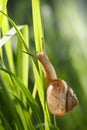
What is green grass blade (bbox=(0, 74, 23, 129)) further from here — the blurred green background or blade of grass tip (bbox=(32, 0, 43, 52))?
the blurred green background

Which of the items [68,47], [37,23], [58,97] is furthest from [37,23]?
[68,47]

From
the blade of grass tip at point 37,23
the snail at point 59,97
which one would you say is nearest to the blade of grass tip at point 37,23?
the blade of grass tip at point 37,23

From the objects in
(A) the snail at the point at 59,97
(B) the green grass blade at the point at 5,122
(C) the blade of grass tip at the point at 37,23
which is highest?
(C) the blade of grass tip at the point at 37,23

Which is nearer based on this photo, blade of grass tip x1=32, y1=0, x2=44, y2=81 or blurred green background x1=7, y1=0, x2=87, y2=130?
blade of grass tip x1=32, y1=0, x2=44, y2=81

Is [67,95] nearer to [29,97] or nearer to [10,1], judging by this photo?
[29,97]

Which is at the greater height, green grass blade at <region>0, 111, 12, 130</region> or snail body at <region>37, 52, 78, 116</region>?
snail body at <region>37, 52, 78, 116</region>

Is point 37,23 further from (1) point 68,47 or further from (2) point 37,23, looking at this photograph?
(1) point 68,47

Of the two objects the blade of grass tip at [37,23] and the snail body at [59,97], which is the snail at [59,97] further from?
Answer: the blade of grass tip at [37,23]

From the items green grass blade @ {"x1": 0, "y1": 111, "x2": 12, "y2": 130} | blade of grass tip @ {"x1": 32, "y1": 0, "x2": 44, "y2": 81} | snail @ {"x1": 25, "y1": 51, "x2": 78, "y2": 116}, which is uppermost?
blade of grass tip @ {"x1": 32, "y1": 0, "x2": 44, "y2": 81}

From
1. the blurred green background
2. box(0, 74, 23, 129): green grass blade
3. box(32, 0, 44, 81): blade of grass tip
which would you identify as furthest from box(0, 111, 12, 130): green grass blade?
the blurred green background
